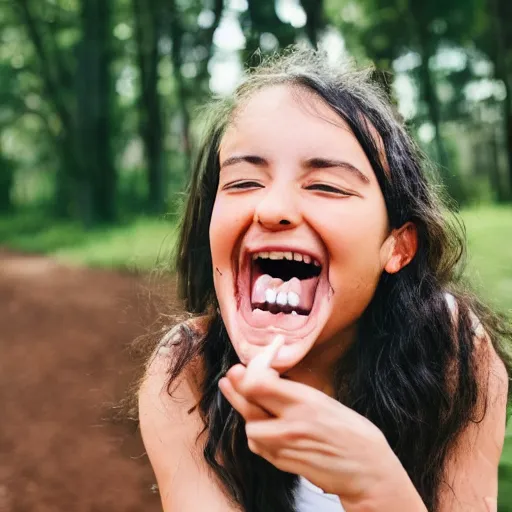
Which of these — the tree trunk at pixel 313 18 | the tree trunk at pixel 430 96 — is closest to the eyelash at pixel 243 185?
the tree trunk at pixel 313 18

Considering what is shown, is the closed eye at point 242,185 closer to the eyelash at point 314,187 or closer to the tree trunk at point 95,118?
the eyelash at point 314,187

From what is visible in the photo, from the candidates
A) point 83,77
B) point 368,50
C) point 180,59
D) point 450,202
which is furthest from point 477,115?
point 450,202

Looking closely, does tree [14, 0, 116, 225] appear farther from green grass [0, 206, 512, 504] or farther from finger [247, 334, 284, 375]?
finger [247, 334, 284, 375]

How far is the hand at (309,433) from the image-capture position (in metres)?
1.12

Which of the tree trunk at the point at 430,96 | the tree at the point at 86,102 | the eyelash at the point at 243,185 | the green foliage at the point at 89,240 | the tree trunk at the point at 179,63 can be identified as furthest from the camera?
the tree trunk at the point at 430,96

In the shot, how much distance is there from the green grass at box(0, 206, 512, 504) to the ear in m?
0.71

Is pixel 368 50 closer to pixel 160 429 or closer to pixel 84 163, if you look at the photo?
pixel 84 163

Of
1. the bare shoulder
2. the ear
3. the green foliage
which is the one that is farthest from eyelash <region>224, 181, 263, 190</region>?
the green foliage

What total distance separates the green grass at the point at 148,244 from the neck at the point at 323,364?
A: 70cm

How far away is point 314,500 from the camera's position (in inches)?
62.6

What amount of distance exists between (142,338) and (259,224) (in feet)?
2.47

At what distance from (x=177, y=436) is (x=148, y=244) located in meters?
8.07

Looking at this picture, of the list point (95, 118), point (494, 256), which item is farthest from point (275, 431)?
point (95, 118)

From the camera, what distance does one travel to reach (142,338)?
6.15 feet
